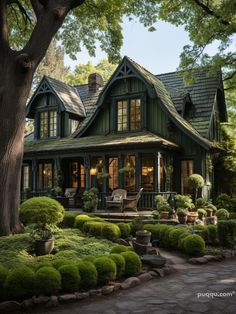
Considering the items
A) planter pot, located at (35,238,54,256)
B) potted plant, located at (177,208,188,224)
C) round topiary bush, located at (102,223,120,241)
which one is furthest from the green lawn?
potted plant, located at (177,208,188,224)

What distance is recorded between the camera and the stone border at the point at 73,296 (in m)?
5.10

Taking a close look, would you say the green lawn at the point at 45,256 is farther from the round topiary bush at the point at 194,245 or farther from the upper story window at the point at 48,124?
the upper story window at the point at 48,124

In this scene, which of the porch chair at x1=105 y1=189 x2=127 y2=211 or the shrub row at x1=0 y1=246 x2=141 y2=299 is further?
the porch chair at x1=105 y1=189 x2=127 y2=211

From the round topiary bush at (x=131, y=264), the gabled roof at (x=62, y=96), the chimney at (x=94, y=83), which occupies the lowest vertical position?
the round topiary bush at (x=131, y=264)

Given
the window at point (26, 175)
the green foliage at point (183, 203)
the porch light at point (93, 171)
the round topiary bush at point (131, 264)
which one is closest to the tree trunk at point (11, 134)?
the round topiary bush at point (131, 264)

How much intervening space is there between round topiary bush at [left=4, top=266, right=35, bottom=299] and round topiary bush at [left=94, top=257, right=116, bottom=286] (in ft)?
4.22

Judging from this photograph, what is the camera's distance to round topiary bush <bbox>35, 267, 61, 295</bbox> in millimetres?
5383

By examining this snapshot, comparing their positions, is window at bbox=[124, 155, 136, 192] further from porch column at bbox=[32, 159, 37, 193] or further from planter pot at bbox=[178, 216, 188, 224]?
porch column at bbox=[32, 159, 37, 193]

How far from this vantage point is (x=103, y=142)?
17016 mm

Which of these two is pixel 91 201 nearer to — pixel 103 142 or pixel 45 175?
pixel 103 142

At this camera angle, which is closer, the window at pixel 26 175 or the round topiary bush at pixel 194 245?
the round topiary bush at pixel 194 245

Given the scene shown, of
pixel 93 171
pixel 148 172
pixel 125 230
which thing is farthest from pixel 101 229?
pixel 93 171

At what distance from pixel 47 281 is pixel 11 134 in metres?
4.69

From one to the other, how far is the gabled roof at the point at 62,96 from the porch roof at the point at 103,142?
2272mm
